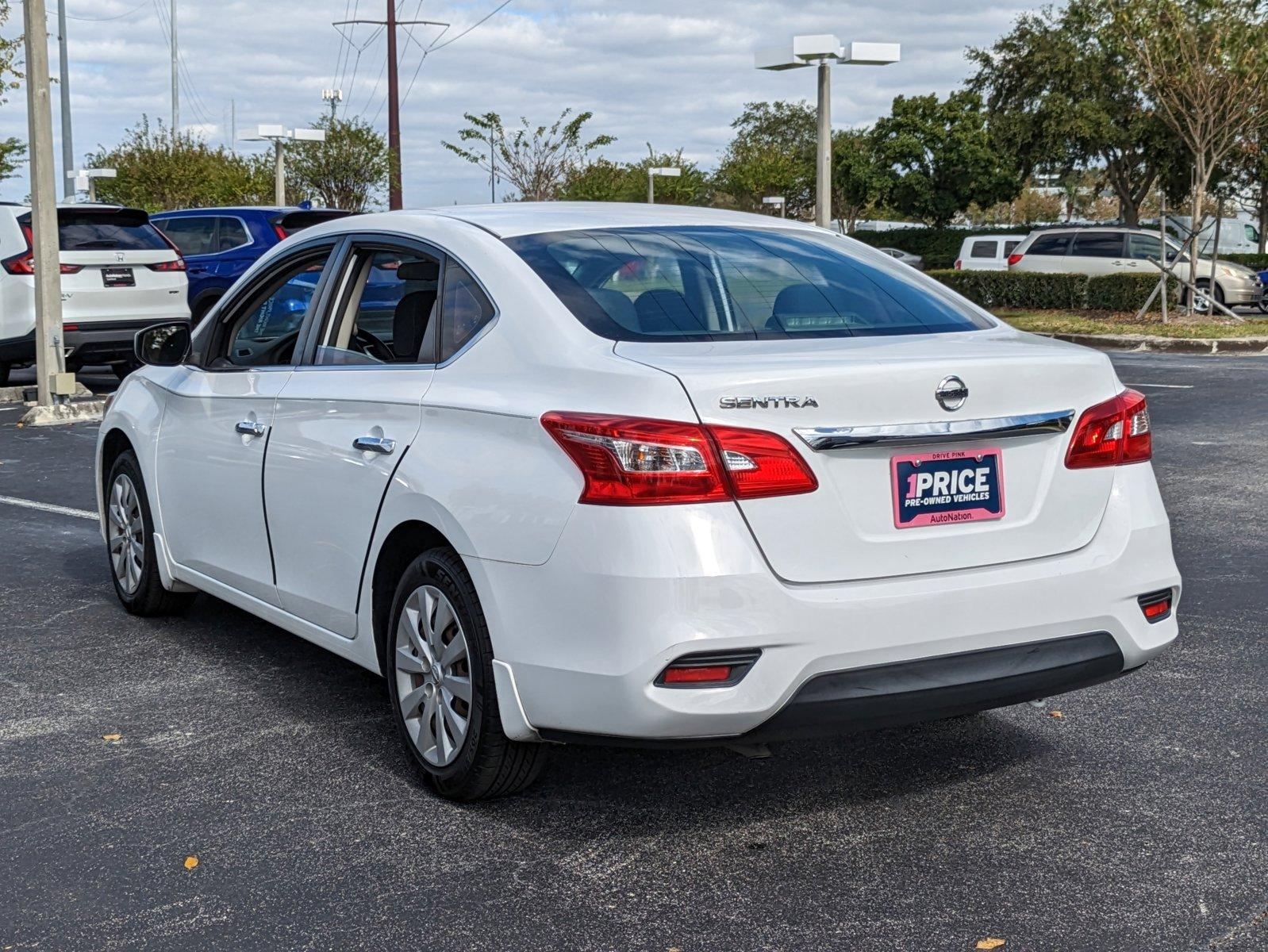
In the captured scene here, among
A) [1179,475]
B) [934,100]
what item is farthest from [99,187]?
[1179,475]

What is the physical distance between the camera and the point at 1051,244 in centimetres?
2992

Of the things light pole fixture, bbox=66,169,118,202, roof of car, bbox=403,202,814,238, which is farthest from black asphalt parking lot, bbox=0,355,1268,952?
light pole fixture, bbox=66,169,118,202

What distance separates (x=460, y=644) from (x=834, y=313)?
4.43 feet

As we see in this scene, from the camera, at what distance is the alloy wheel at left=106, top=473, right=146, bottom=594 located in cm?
623

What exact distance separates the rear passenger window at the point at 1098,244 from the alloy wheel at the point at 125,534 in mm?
25747

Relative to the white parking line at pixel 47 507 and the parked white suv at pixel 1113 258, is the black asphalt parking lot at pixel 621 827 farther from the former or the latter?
the parked white suv at pixel 1113 258

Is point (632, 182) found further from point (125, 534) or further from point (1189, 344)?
point (125, 534)

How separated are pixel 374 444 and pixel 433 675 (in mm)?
673

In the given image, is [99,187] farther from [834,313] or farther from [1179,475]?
[834,313]

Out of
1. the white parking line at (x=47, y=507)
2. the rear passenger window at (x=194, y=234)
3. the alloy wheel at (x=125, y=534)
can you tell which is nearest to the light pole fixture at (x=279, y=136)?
the rear passenger window at (x=194, y=234)

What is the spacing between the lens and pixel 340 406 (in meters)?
4.55

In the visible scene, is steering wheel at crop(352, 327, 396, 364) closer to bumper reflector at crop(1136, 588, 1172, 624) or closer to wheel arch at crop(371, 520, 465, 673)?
wheel arch at crop(371, 520, 465, 673)

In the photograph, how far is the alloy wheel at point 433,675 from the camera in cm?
401

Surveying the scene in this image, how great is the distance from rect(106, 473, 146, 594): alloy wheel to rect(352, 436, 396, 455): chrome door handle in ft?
7.06
